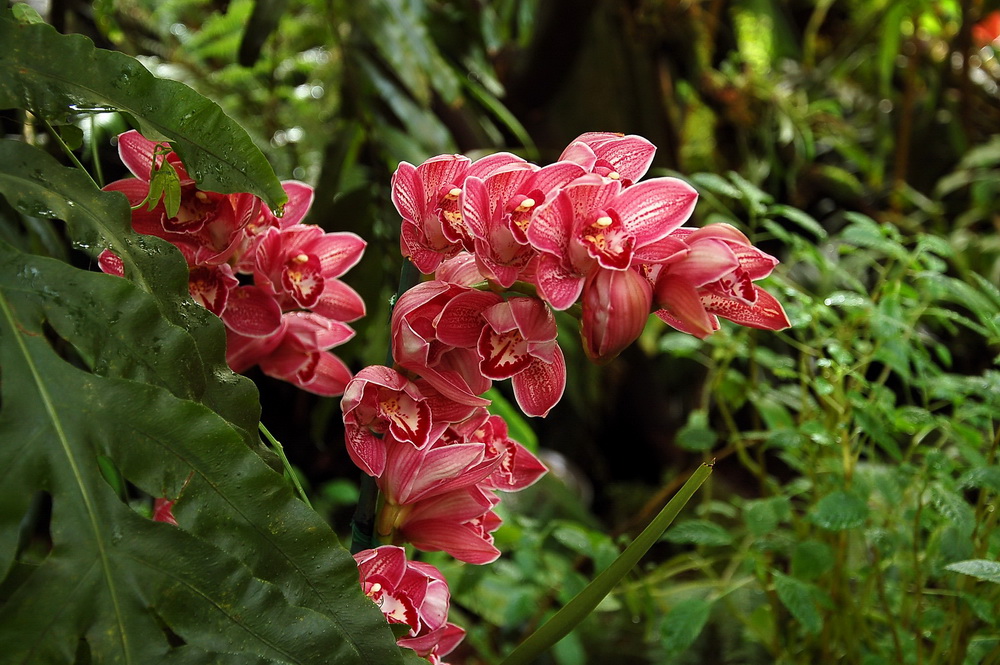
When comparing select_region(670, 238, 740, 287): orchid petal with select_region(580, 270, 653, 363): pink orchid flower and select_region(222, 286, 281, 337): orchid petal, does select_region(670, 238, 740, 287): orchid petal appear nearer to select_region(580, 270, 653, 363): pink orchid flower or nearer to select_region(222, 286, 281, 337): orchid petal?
select_region(580, 270, 653, 363): pink orchid flower

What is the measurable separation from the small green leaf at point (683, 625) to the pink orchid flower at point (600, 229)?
14.7 inches

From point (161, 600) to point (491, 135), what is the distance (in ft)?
2.92

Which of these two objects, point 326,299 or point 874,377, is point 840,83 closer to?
point 874,377

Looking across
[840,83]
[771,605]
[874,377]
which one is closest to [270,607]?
[771,605]

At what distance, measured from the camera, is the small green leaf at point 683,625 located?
0.63 m

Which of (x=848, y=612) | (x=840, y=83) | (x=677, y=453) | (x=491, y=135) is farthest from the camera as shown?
(x=840, y=83)

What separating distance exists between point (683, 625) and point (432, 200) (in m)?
0.42

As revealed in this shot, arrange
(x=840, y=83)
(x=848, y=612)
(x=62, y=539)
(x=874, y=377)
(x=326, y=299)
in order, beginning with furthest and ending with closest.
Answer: (x=840, y=83) → (x=874, y=377) → (x=848, y=612) → (x=326, y=299) → (x=62, y=539)

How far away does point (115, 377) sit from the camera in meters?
0.33

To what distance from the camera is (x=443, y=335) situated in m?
0.40

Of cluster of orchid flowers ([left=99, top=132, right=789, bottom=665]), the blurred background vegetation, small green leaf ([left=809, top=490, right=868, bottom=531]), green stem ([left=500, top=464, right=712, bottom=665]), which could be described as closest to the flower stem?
cluster of orchid flowers ([left=99, top=132, right=789, bottom=665])

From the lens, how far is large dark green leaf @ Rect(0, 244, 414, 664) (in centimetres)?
30

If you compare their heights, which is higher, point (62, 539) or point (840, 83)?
point (62, 539)

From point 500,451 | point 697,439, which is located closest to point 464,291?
point 500,451
